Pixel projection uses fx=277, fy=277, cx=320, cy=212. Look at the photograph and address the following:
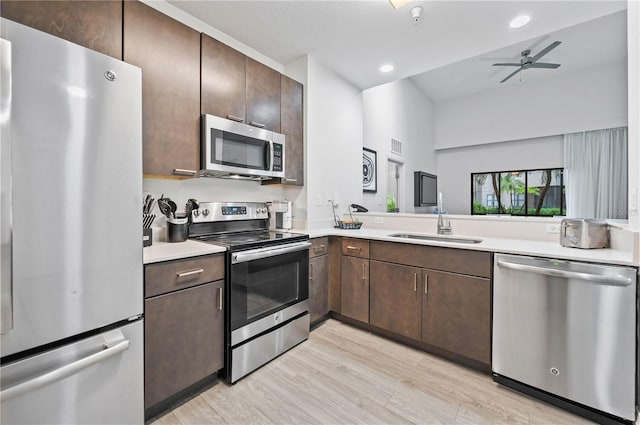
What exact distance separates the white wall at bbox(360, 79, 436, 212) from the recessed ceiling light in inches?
79.5

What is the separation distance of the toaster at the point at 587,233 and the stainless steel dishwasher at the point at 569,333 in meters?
0.40

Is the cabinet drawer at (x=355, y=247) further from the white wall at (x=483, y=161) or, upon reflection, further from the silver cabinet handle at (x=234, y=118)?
the white wall at (x=483, y=161)

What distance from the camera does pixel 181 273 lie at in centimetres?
153

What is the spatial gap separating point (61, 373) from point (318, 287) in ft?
5.89

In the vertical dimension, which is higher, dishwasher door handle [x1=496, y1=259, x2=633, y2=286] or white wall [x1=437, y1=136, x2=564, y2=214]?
white wall [x1=437, y1=136, x2=564, y2=214]

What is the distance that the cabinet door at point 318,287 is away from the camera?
2475mm

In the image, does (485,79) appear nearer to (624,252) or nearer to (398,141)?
(398,141)

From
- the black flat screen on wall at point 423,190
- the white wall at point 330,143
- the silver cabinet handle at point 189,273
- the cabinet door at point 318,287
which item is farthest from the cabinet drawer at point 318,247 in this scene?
the black flat screen on wall at point 423,190

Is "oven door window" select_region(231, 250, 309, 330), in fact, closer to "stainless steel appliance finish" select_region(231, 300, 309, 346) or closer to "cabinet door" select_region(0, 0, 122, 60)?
"stainless steel appliance finish" select_region(231, 300, 309, 346)

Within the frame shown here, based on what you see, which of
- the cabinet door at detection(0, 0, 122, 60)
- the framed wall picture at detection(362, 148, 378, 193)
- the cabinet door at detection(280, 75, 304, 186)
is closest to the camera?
the cabinet door at detection(0, 0, 122, 60)

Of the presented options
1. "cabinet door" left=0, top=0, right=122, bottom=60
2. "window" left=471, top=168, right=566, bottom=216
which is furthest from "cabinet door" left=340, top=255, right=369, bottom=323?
"window" left=471, top=168, right=566, bottom=216

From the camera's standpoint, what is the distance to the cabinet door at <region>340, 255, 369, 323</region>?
97.2 inches

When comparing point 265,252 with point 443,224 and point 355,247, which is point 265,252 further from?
point 443,224

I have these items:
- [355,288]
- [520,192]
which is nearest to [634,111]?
[355,288]
